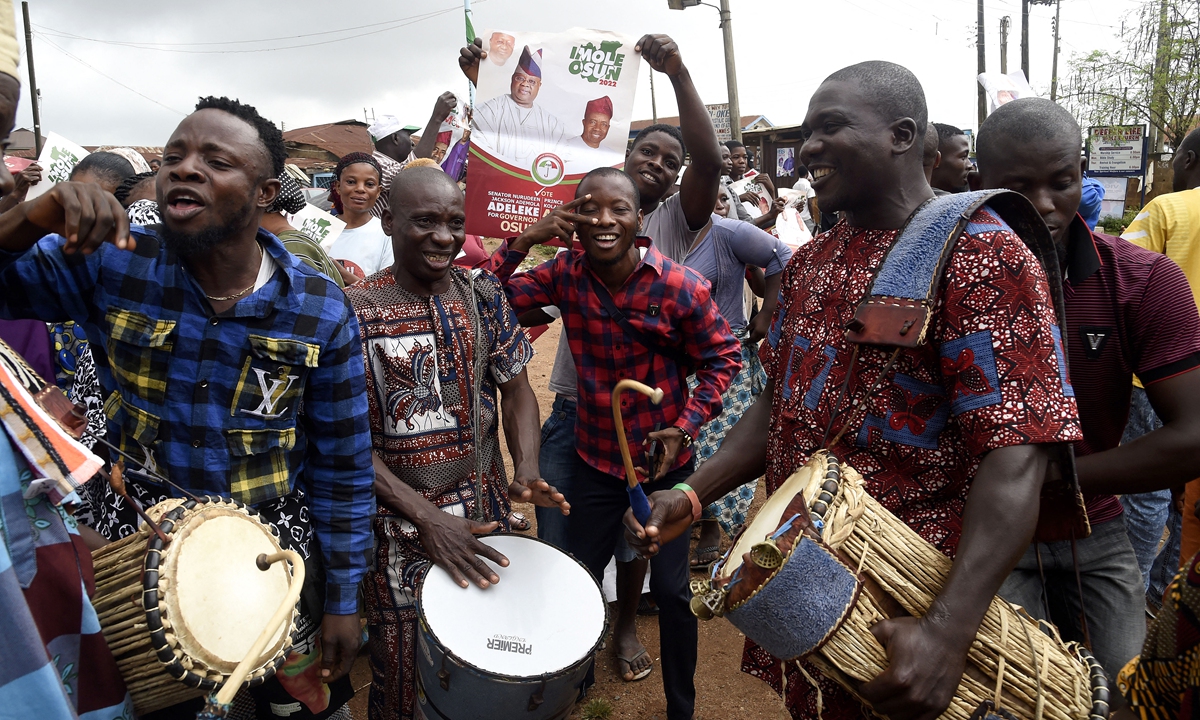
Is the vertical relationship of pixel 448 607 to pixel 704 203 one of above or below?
below

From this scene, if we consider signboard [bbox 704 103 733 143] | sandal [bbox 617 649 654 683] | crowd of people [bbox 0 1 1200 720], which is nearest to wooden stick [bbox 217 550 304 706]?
crowd of people [bbox 0 1 1200 720]

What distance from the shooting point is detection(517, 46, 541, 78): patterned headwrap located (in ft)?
12.2

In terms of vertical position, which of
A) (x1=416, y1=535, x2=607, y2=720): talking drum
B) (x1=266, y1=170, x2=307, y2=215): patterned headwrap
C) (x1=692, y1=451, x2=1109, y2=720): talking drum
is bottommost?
(x1=416, y1=535, x2=607, y2=720): talking drum

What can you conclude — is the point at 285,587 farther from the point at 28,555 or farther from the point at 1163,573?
the point at 1163,573

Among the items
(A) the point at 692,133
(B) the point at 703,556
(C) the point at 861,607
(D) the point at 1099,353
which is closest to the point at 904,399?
(C) the point at 861,607

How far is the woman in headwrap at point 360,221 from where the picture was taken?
4.91 metres

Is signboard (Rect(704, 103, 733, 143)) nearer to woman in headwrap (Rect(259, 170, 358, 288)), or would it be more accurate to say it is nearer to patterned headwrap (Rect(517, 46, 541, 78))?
patterned headwrap (Rect(517, 46, 541, 78))

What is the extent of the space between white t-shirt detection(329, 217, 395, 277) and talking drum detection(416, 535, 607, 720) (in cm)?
284

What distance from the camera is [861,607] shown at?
4.91ft

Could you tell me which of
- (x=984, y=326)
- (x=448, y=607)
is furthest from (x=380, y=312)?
(x=984, y=326)

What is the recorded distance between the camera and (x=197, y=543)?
5.83ft

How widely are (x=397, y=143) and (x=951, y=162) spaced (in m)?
4.46

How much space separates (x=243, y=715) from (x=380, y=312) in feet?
4.56

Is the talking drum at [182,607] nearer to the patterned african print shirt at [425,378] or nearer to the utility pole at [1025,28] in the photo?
the patterned african print shirt at [425,378]
